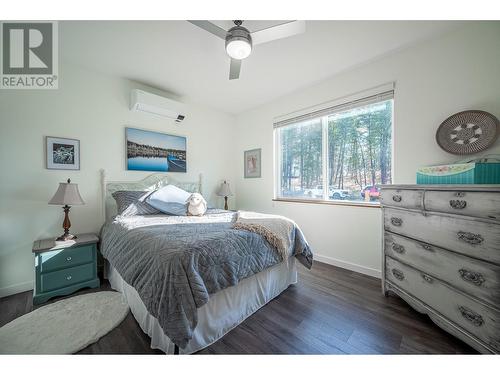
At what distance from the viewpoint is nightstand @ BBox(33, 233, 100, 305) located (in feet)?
6.01

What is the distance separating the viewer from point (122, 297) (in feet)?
6.24

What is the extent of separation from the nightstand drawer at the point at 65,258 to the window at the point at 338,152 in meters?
2.70

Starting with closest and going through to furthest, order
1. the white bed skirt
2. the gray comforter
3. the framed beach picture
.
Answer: the gray comforter < the white bed skirt < the framed beach picture

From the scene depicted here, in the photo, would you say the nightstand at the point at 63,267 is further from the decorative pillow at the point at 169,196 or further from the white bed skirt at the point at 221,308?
the decorative pillow at the point at 169,196

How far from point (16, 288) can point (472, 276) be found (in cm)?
396

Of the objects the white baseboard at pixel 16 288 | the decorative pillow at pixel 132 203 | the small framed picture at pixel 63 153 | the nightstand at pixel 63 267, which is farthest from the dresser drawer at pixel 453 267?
the white baseboard at pixel 16 288

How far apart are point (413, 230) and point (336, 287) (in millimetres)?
986

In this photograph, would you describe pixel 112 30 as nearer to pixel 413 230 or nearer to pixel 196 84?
pixel 196 84

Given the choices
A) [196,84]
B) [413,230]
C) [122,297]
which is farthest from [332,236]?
[196,84]

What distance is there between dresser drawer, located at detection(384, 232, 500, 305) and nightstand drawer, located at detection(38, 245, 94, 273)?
3.08 metres

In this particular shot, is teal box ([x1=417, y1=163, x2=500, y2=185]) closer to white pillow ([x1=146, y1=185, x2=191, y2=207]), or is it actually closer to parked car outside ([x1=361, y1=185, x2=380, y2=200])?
parked car outside ([x1=361, y1=185, x2=380, y2=200])

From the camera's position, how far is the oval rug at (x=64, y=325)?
1313 millimetres

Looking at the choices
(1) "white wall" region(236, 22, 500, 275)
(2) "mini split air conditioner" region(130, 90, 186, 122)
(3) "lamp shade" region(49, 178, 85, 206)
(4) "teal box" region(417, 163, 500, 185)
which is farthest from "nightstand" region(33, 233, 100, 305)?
(4) "teal box" region(417, 163, 500, 185)

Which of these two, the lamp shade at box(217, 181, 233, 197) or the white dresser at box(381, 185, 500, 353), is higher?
the lamp shade at box(217, 181, 233, 197)
